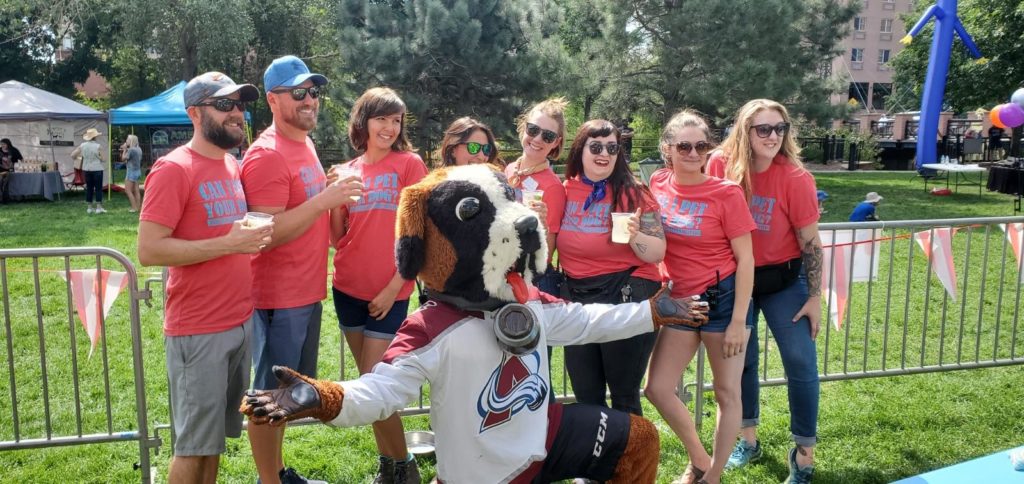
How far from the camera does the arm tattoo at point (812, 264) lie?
Answer: 380cm

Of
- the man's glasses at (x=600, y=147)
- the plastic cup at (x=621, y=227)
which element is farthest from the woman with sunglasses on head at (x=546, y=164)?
the plastic cup at (x=621, y=227)

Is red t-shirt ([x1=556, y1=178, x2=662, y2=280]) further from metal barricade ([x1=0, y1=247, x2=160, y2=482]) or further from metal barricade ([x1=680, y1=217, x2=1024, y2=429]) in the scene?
metal barricade ([x1=0, y1=247, x2=160, y2=482])

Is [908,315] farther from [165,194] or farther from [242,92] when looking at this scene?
[165,194]

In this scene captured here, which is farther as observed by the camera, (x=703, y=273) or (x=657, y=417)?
(x=657, y=417)

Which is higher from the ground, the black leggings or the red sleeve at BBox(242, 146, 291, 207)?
the red sleeve at BBox(242, 146, 291, 207)

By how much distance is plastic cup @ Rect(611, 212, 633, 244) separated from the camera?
3400 millimetres

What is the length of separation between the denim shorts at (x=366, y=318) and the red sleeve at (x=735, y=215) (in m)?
1.56

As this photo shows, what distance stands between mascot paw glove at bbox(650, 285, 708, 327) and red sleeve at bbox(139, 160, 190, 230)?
184 cm

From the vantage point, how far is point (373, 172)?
3.73 meters

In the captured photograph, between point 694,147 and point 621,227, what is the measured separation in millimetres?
536

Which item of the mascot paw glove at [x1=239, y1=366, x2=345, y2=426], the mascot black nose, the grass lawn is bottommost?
the grass lawn

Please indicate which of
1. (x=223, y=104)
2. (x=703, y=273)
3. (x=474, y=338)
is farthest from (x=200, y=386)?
(x=703, y=273)

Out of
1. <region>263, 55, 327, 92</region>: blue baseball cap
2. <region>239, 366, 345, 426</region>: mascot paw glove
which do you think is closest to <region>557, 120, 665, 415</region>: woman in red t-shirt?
<region>263, 55, 327, 92</region>: blue baseball cap

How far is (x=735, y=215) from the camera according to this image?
3574mm
